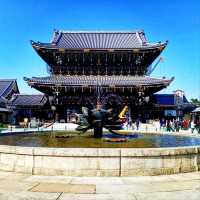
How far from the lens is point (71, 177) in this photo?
9547 millimetres

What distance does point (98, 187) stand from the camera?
8391mm

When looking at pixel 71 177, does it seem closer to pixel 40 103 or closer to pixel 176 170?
pixel 176 170

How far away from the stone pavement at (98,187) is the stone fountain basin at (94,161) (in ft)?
0.89

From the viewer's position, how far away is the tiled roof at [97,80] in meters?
42.7

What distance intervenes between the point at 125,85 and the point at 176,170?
32.8 metres

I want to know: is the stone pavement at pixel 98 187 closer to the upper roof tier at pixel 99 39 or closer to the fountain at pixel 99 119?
the fountain at pixel 99 119

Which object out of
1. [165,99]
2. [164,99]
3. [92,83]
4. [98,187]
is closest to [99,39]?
[92,83]

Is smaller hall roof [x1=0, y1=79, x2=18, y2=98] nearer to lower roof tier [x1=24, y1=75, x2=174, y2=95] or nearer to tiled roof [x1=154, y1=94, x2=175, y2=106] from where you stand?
lower roof tier [x1=24, y1=75, x2=174, y2=95]

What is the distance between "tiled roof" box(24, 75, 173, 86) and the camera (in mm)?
42719

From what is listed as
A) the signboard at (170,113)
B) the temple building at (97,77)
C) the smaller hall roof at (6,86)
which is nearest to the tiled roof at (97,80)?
the temple building at (97,77)

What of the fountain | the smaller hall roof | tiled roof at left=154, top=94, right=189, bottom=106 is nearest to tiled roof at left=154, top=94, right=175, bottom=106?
tiled roof at left=154, top=94, right=189, bottom=106

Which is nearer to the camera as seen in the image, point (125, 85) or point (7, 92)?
point (125, 85)

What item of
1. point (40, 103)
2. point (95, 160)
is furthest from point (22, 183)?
point (40, 103)

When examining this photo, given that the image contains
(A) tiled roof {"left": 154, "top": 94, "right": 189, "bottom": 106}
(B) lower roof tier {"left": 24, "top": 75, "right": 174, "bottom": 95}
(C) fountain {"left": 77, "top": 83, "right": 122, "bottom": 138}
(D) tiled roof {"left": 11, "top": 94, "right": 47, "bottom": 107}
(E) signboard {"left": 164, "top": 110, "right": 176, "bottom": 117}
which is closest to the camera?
(C) fountain {"left": 77, "top": 83, "right": 122, "bottom": 138}
